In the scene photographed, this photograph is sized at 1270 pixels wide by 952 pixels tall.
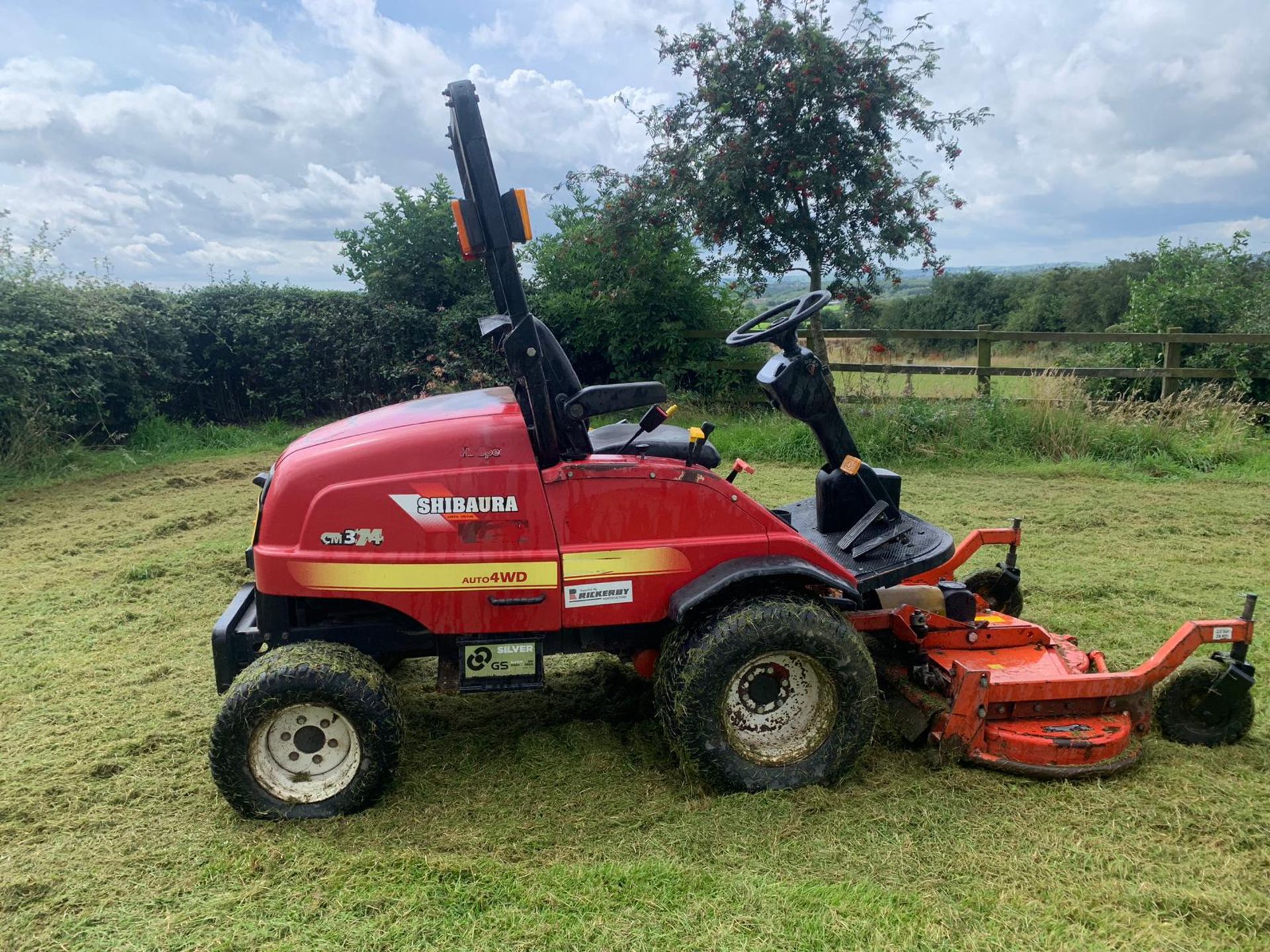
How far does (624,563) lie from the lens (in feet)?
9.38

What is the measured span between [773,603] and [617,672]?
4.06ft

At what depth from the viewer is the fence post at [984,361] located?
945 cm

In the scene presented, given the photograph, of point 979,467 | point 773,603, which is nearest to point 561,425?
point 773,603

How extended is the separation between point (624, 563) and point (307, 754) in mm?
1203

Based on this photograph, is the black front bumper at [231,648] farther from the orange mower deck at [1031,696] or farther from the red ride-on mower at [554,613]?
the orange mower deck at [1031,696]

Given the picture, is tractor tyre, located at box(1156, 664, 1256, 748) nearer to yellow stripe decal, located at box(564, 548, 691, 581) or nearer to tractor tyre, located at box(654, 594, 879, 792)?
tractor tyre, located at box(654, 594, 879, 792)

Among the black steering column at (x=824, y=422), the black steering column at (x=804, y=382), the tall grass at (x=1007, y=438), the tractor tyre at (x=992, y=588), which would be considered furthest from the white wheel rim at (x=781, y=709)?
the tall grass at (x=1007, y=438)

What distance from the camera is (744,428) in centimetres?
962

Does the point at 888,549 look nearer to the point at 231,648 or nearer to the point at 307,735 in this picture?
the point at 307,735

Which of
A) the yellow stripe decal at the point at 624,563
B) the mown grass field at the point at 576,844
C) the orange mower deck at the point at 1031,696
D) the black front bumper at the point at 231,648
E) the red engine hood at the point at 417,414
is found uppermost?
the red engine hood at the point at 417,414

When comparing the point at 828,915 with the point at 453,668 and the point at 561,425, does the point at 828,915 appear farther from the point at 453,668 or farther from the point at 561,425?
the point at 561,425

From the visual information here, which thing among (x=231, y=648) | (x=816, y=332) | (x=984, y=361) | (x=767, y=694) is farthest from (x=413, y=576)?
(x=984, y=361)

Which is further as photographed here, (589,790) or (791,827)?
(589,790)

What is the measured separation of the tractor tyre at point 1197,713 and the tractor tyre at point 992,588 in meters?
1.01
